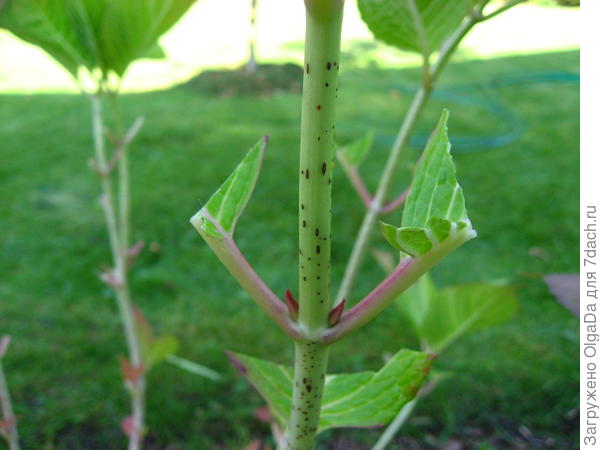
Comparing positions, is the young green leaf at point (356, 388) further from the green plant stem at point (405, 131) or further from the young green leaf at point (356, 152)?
the young green leaf at point (356, 152)

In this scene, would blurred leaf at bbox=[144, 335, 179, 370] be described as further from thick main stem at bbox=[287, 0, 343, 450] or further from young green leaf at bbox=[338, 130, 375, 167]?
thick main stem at bbox=[287, 0, 343, 450]

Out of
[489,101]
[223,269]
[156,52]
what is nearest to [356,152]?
[156,52]

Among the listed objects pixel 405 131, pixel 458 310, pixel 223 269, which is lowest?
pixel 223 269

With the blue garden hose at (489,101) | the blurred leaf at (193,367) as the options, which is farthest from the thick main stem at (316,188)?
the blue garden hose at (489,101)

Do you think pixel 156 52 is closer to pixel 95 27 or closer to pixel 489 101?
pixel 95 27

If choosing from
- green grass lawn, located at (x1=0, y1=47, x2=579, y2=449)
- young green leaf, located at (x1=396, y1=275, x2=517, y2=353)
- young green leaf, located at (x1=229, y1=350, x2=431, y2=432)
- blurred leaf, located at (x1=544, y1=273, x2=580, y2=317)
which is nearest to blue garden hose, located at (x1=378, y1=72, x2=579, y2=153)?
green grass lawn, located at (x1=0, y1=47, x2=579, y2=449)
